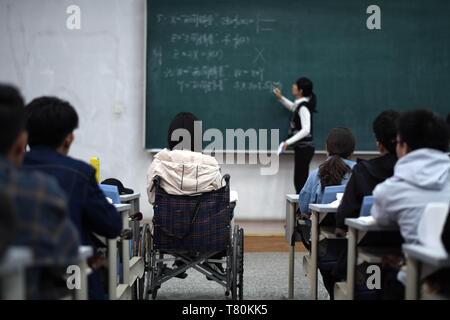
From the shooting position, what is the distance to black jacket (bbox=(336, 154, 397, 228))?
80.5 inches

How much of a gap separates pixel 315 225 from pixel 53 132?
131 cm

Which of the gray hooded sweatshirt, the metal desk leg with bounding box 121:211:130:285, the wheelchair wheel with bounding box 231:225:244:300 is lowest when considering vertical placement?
the wheelchair wheel with bounding box 231:225:244:300

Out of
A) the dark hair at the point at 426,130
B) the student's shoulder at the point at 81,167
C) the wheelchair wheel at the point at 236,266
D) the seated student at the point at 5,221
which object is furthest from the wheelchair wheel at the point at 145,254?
the seated student at the point at 5,221

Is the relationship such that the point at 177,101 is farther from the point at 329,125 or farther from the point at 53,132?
the point at 53,132

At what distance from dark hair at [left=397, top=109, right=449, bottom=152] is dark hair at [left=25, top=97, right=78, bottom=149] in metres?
1.14

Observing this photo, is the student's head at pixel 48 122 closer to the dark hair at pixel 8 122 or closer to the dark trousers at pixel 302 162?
the dark hair at pixel 8 122

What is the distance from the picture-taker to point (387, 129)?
2.11 meters

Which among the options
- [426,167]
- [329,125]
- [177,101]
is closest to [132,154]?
[177,101]

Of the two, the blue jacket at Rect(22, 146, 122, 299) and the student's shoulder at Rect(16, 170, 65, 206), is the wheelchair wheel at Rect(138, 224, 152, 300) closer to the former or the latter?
the blue jacket at Rect(22, 146, 122, 299)

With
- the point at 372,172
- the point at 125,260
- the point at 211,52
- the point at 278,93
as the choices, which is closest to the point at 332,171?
the point at 372,172

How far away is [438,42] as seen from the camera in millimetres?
5184

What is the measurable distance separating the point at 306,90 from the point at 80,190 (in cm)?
366

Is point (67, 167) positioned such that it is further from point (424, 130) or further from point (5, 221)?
point (424, 130)

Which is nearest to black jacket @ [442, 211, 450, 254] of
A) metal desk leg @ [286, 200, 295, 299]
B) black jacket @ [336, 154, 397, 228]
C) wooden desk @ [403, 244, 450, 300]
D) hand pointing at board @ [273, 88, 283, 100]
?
wooden desk @ [403, 244, 450, 300]
